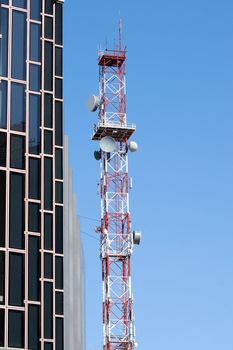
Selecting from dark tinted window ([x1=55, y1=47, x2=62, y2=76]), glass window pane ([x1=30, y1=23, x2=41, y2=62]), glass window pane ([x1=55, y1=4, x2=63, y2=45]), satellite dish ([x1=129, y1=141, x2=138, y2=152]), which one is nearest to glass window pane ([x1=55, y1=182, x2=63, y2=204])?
dark tinted window ([x1=55, y1=47, x2=62, y2=76])

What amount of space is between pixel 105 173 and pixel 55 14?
1581 inches

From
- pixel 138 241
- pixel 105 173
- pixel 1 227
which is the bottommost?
pixel 1 227

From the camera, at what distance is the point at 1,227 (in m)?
64.2

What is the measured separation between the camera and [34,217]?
2623 inches

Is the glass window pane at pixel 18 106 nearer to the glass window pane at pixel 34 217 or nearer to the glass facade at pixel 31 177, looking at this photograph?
the glass facade at pixel 31 177

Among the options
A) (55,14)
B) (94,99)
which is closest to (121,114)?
(94,99)

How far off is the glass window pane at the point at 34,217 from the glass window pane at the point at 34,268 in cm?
69

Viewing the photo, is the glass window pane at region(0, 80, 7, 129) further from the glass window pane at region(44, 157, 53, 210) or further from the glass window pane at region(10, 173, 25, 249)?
the glass window pane at region(44, 157, 53, 210)

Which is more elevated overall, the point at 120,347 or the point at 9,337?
the point at 120,347

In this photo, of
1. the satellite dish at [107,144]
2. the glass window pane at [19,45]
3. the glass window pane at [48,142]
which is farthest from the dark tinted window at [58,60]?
the satellite dish at [107,144]

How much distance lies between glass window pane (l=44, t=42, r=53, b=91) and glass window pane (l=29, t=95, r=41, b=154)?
1583 millimetres

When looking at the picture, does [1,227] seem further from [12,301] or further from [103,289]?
[103,289]

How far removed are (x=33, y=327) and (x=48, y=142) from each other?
508 inches

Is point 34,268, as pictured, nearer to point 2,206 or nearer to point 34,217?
point 34,217
